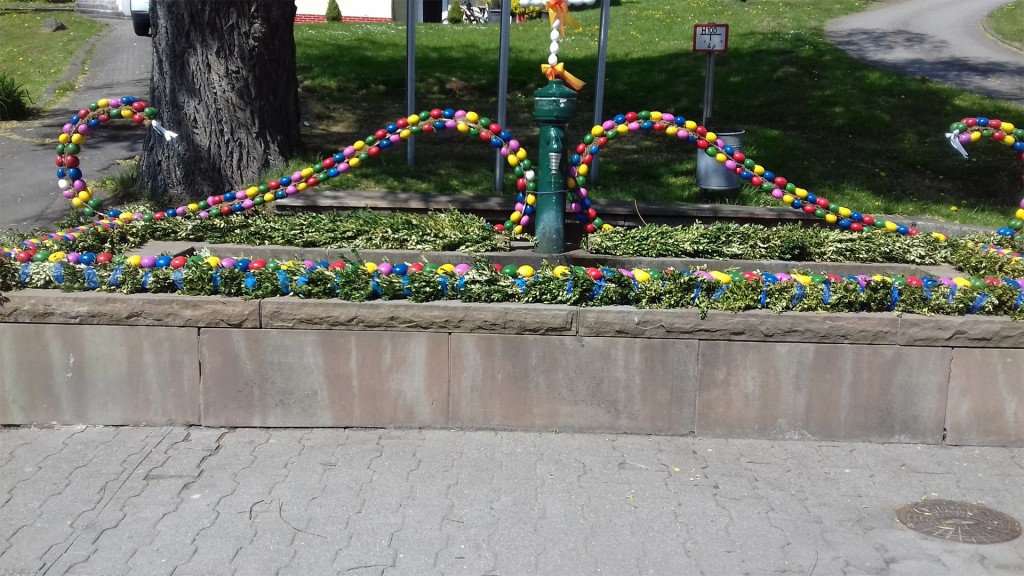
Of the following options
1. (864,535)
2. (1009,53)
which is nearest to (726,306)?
(864,535)

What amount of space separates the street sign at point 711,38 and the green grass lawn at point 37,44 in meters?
10.0

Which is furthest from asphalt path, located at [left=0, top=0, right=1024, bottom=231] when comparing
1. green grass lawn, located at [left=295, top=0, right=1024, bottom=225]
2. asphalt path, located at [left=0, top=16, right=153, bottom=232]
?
green grass lawn, located at [left=295, top=0, right=1024, bottom=225]

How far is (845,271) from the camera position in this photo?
238 inches

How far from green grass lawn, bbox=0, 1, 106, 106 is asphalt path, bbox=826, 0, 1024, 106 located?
13.7 meters

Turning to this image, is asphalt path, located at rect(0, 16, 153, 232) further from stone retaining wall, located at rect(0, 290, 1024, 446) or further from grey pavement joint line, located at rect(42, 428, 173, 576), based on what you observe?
grey pavement joint line, located at rect(42, 428, 173, 576)

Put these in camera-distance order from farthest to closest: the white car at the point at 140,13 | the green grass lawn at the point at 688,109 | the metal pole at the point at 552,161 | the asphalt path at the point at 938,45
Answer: the white car at the point at 140,13, the asphalt path at the point at 938,45, the green grass lawn at the point at 688,109, the metal pole at the point at 552,161

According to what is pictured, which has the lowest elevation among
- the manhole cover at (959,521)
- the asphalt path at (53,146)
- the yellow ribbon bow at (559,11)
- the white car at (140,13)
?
the manhole cover at (959,521)

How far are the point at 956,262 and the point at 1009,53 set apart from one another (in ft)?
44.8

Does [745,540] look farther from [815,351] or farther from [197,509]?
[197,509]

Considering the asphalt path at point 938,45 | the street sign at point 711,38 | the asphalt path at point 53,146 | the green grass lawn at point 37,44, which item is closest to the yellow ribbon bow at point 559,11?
the street sign at point 711,38

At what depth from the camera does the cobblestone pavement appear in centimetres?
385

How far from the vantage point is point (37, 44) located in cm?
2059

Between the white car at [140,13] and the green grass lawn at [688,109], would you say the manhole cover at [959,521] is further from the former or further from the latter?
the white car at [140,13]

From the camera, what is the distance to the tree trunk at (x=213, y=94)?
788 cm
